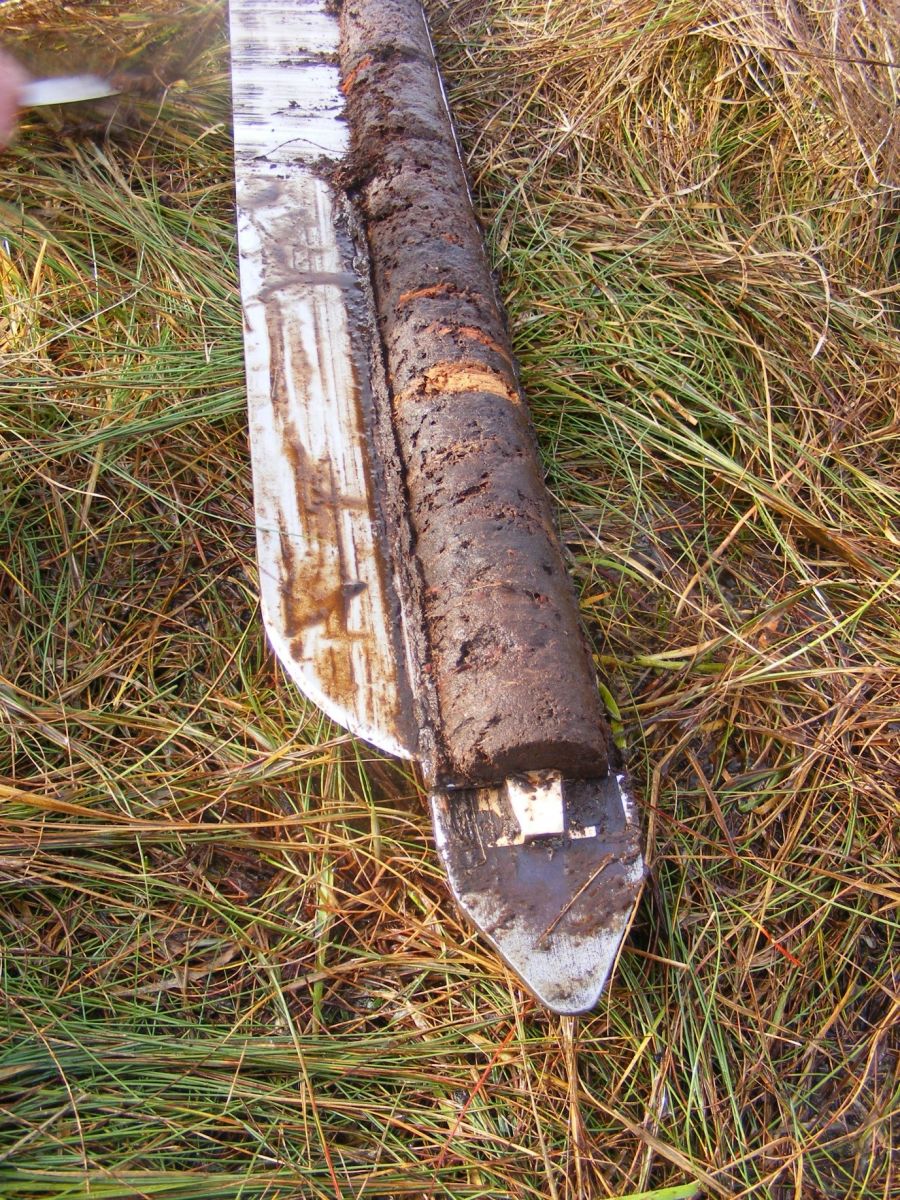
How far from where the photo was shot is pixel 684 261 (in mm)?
1936

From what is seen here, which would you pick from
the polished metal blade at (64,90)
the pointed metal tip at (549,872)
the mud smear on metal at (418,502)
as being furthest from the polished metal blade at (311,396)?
the polished metal blade at (64,90)

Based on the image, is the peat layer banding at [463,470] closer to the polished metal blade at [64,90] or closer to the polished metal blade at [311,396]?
the polished metal blade at [311,396]

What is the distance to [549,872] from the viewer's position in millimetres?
1193

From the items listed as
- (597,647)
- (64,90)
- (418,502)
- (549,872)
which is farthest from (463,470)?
(64,90)

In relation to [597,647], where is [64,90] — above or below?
above

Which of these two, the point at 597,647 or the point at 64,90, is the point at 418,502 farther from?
the point at 64,90

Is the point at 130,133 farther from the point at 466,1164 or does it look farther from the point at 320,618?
the point at 466,1164

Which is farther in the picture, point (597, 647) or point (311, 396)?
point (311, 396)

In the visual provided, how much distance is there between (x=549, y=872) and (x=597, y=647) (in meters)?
0.44

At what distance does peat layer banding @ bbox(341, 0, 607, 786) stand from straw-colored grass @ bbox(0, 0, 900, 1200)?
204mm

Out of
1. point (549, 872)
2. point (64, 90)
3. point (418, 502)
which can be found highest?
point (64, 90)

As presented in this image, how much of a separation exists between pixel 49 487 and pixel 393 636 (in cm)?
67

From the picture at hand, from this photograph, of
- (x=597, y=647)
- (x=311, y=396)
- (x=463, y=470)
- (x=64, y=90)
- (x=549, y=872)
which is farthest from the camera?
(x=64, y=90)

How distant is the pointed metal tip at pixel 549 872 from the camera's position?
1.14 m
